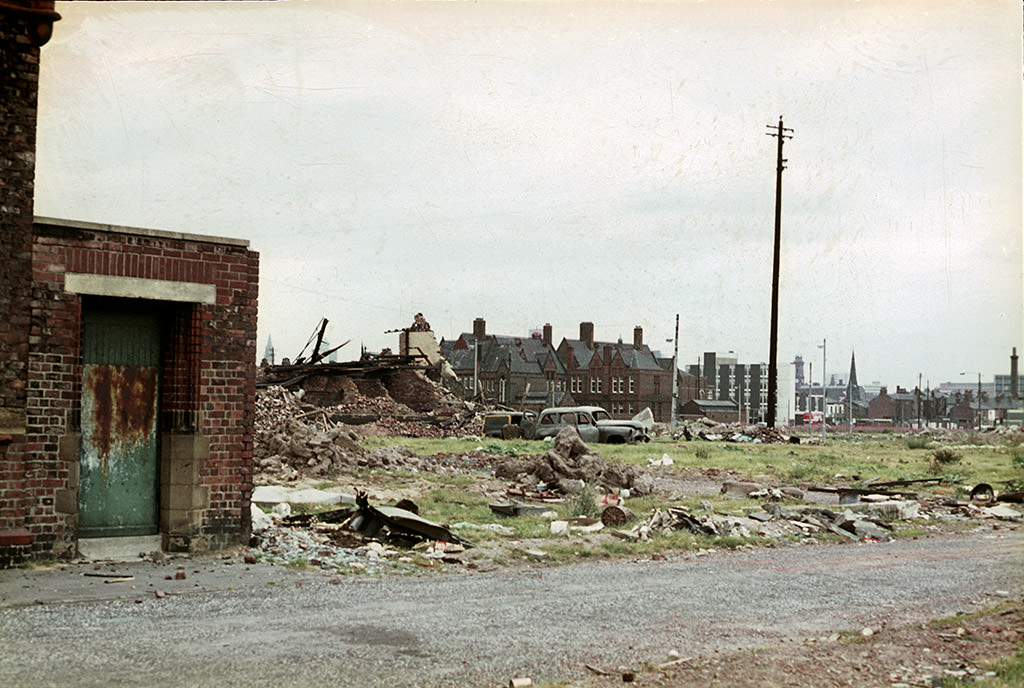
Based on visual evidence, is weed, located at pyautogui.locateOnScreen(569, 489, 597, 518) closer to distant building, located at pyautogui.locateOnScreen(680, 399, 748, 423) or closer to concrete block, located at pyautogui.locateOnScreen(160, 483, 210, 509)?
concrete block, located at pyautogui.locateOnScreen(160, 483, 210, 509)

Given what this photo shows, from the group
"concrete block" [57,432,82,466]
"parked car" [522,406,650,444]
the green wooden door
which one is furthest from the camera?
"parked car" [522,406,650,444]

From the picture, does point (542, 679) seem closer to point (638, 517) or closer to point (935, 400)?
point (638, 517)

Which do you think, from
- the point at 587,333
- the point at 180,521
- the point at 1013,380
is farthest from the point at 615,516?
the point at 1013,380

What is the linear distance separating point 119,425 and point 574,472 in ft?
34.1

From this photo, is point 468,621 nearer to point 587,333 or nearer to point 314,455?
point 314,455

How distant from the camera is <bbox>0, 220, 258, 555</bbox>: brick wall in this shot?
10.2 meters

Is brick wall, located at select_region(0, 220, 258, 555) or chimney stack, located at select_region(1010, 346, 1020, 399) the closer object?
brick wall, located at select_region(0, 220, 258, 555)

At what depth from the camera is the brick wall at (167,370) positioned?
33.6ft

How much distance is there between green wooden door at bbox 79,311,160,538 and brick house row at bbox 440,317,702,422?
7274 centimetres

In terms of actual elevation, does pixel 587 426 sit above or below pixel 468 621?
above

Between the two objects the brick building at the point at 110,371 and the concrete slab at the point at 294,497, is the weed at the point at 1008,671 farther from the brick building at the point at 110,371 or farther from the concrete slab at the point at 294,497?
the concrete slab at the point at 294,497

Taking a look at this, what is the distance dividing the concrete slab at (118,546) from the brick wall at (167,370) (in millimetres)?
245

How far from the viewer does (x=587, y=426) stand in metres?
34.9

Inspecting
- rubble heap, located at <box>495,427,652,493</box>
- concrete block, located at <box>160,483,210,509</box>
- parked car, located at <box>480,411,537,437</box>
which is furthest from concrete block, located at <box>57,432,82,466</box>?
parked car, located at <box>480,411,537,437</box>
